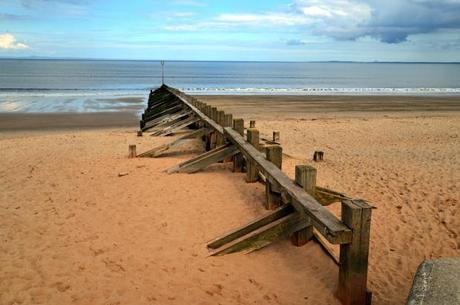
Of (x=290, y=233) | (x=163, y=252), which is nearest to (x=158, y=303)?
(x=163, y=252)

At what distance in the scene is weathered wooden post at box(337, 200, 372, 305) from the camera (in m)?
3.30

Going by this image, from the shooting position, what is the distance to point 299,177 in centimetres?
429

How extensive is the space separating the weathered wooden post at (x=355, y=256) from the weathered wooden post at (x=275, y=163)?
1.74 meters

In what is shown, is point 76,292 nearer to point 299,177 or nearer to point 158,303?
point 158,303

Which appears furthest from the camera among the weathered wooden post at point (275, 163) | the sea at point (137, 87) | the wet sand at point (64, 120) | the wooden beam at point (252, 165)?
the sea at point (137, 87)

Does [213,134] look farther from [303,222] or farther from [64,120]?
[64,120]

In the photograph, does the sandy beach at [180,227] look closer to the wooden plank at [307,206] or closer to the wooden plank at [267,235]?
the wooden plank at [267,235]

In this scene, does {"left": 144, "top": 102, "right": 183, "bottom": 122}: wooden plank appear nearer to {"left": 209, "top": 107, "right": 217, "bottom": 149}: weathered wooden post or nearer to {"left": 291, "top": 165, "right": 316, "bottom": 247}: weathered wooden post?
{"left": 209, "top": 107, "right": 217, "bottom": 149}: weathered wooden post

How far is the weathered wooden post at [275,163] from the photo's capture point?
519 cm

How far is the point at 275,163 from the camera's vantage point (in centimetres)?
527

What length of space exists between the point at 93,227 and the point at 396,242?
12.1ft

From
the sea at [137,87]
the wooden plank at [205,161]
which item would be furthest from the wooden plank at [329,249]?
the sea at [137,87]

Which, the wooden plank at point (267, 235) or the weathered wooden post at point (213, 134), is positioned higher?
the weathered wooden post at point (213, 134)

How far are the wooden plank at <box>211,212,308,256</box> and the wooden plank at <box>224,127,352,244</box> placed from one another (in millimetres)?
221
